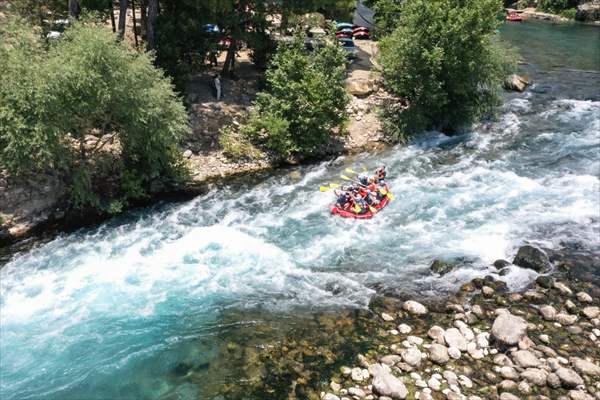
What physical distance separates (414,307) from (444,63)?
49.9ft

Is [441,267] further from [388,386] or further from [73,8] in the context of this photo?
[73,8]

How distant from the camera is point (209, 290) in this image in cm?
1556

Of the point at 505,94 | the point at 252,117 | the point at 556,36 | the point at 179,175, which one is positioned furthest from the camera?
the point at 556,36

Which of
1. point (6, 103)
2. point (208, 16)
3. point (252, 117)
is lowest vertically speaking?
point (252, 117)

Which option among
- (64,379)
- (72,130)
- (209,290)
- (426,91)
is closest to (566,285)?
(209,290)

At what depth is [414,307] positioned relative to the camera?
14492 millimetres

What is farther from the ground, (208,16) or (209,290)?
(208,16)

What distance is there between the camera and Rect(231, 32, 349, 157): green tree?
23.4m

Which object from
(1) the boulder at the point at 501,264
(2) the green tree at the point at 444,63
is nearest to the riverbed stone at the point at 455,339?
(1) the boulder at the point at 501,264

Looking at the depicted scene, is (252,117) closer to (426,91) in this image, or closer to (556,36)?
(426,91)

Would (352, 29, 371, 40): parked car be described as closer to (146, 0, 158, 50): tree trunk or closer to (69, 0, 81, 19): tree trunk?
(146, 0, 158, 50): tree trunk

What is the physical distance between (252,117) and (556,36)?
146ft

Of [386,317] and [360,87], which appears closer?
[386,317]

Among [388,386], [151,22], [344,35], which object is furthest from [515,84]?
[388,386]
